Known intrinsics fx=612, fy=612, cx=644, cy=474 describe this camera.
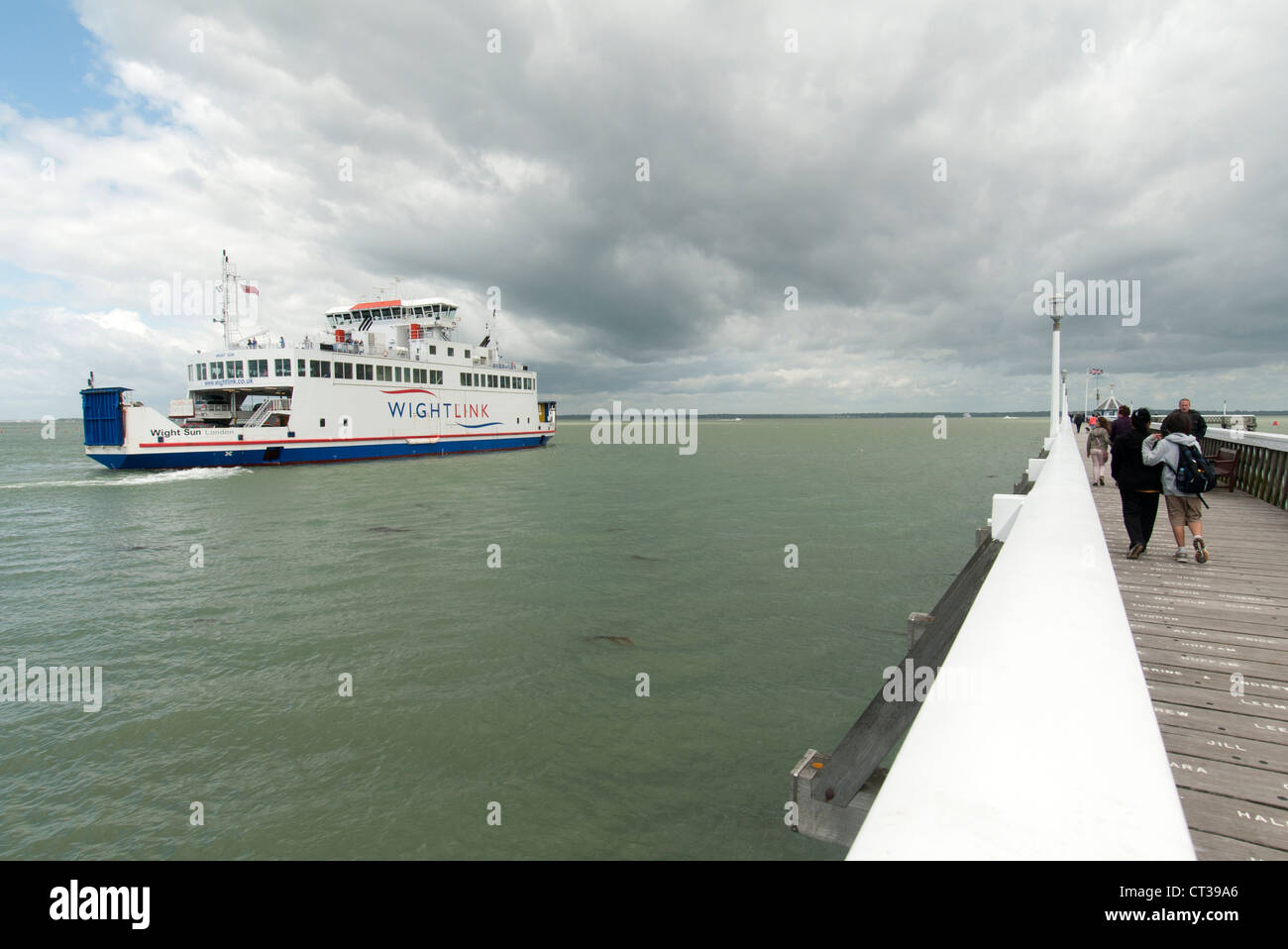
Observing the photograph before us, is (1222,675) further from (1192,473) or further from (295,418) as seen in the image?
(295,418)

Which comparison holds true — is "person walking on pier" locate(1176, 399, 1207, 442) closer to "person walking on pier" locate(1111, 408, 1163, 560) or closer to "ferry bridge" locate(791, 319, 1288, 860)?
"person walking on pier" locate(1111, 408, 1163, 560)

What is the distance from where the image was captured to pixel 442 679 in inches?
343

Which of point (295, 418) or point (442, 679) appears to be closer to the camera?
point (442, 679)

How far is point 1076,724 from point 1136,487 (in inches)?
308

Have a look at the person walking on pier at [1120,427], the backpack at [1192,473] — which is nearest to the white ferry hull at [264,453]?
the person walking on pier at [1120,427]

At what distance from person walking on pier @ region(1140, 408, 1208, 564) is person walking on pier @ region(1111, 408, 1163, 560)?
0.34 ft

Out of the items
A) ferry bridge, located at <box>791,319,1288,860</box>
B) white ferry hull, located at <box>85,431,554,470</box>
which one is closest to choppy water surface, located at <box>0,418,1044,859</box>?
ferry bridge, located at <box>791,319,1288,860</box>

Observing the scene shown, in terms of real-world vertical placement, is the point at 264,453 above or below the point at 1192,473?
above

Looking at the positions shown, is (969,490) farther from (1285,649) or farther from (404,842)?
(404,842)

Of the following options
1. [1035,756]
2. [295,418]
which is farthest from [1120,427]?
[295,418]

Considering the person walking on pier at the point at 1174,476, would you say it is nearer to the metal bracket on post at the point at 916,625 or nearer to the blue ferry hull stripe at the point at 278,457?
the metal bracket on post at the point at 916,625

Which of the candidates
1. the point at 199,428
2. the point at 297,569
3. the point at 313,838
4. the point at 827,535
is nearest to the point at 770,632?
the point at 313,838

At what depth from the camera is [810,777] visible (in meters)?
4.83
